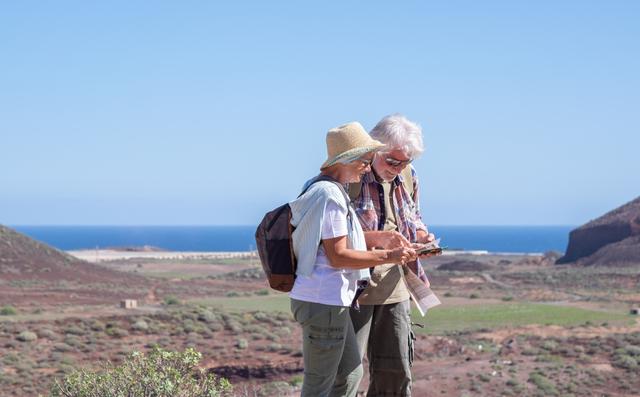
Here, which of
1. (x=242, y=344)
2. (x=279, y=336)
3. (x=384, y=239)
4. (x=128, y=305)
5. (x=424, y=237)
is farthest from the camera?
(x=128, y=305)

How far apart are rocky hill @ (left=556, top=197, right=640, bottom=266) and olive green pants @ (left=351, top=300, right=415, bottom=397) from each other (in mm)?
64860

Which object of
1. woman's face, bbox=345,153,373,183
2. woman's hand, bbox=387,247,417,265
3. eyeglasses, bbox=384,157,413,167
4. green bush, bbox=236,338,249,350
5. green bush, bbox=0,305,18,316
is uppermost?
eyeglasses, bbox=384,157,413,167

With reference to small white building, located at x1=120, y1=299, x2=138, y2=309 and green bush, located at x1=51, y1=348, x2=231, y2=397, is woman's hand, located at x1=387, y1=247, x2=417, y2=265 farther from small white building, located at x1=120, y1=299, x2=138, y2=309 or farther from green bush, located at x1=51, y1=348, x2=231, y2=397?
small white building, located at x1=120, y1=299, x2=138, y2=309

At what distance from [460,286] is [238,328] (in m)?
26.4

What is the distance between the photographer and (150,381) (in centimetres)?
635

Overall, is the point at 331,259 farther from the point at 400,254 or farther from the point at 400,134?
the point at 400,134

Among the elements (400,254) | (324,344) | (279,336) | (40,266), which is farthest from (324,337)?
(40,266)

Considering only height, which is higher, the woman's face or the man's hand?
the woman's face

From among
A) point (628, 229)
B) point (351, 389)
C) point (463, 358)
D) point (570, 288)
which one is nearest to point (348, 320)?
point (351, 389)

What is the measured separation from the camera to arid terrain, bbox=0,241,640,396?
66.4ft

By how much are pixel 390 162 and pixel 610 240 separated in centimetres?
7315

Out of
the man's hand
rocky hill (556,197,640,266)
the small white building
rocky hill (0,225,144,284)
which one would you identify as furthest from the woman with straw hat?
rocky hill (556,197,640,266)

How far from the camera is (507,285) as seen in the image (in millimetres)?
53281

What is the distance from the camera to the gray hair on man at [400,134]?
5172mm
